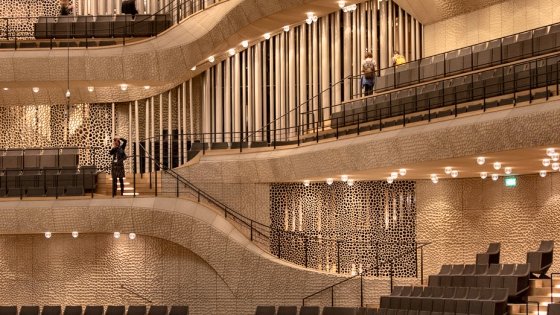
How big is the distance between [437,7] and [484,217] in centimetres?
546

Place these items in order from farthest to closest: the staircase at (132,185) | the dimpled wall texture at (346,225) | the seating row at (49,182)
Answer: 1. the staircase at (132,185)
2. the seating row at (49,182)
3. the dimpled wall texture at (346,225)

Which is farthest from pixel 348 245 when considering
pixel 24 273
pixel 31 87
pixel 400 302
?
pixel 31 87

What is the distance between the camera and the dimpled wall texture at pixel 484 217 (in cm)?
2431

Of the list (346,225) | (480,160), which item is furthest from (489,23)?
(480,160)

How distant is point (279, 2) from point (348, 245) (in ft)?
19.1

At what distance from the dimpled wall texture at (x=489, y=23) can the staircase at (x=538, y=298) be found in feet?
20.4

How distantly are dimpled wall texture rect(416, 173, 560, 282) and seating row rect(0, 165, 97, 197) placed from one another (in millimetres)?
7804

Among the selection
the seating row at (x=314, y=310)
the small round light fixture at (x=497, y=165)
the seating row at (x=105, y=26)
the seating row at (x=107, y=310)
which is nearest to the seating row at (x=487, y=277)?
the seating row at (x=314, y=310)

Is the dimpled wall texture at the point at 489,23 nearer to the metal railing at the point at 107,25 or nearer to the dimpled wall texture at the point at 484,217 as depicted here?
the dimpled wall texture at the point at 484,217

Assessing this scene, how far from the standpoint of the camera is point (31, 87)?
3144cm

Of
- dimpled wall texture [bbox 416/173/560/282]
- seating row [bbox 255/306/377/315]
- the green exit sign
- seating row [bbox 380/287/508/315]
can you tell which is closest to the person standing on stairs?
seating row [bbox 255/306/377/315]

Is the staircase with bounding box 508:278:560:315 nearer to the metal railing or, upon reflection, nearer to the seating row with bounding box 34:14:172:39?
the metal railing

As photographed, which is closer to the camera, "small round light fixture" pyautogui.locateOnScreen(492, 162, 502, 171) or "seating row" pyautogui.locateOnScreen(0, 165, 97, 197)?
"small round light fixture" pyautogui.locateOnScreen(492, 162, 502, 171)

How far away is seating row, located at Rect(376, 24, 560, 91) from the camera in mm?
22422
